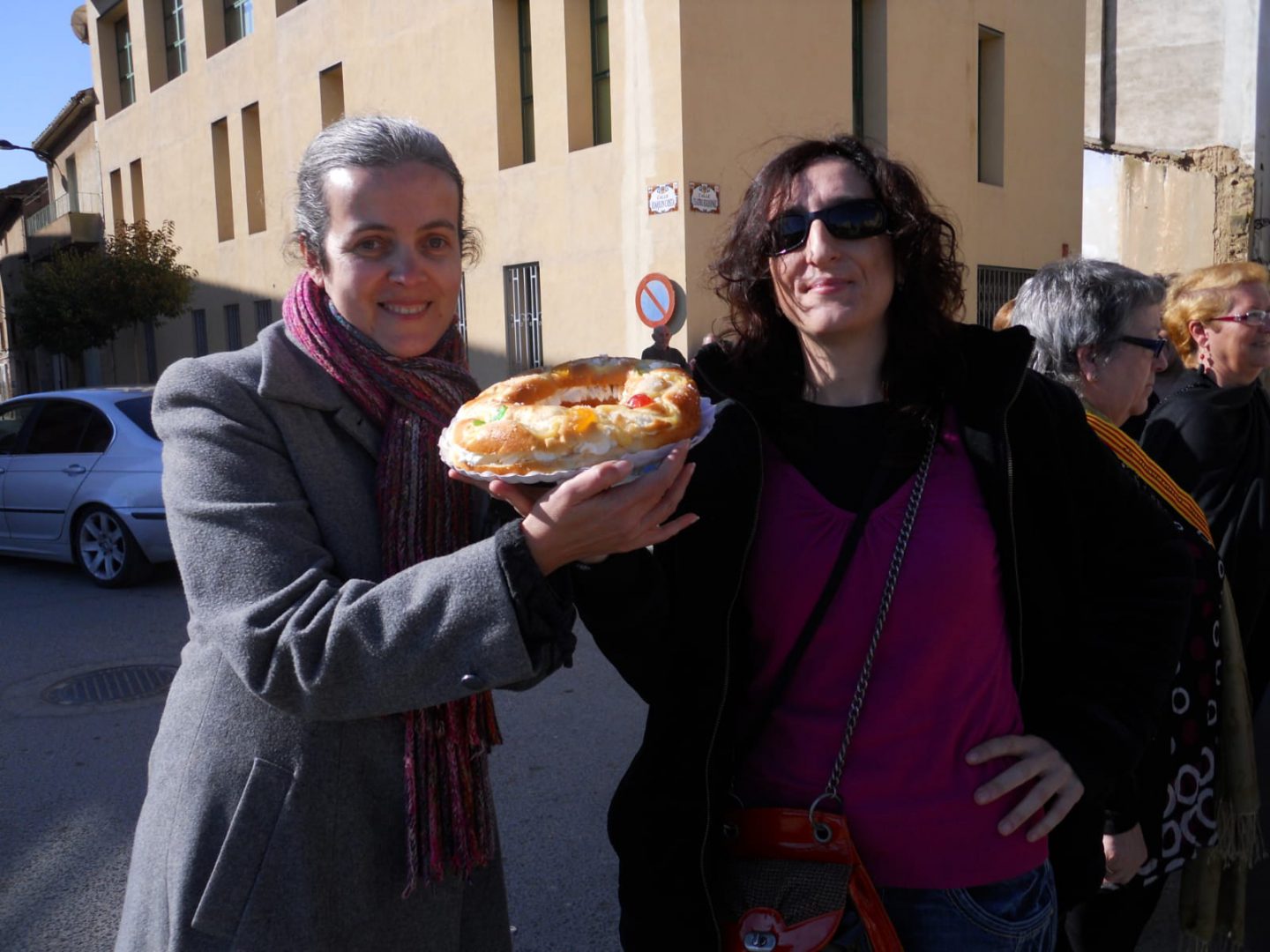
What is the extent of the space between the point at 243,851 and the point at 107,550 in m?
7.75

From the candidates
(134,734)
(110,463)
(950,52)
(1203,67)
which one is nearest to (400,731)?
(134,734)

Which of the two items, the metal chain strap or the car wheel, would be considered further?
the car wheel

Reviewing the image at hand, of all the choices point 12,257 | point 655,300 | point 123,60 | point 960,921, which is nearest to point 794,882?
point 960,921

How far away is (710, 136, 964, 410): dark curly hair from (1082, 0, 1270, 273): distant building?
60.6 feet

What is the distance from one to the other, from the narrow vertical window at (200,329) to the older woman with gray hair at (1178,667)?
21.1 meters

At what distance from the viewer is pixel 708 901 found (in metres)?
1.77

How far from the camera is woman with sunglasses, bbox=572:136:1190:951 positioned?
1737 millimetres

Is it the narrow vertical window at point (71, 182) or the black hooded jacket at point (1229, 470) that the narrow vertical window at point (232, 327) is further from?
the black hooded jacket at point (1229, 470)

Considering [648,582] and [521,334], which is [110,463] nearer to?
[521,334]

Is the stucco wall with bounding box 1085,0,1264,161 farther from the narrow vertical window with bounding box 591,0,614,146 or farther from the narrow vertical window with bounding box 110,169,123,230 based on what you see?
the narrow vertical window with bounding box 110,169,123,230

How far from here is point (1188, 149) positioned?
61.5 feet

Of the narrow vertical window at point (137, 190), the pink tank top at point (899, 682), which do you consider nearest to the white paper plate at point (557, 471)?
the pink tank top at point (899, 682)

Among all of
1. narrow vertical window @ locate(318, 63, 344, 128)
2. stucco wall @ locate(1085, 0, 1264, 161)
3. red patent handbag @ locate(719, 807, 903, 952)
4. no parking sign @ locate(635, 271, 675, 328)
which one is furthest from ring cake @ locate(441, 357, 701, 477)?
stucco wall @ locate(1085, 0, 1264, 161)

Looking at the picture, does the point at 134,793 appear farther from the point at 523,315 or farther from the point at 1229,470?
the point at 523,315
